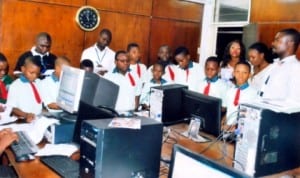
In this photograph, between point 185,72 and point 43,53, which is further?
point 185,72

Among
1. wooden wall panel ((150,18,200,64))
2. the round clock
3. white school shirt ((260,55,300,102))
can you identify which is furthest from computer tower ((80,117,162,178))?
wooden wall panel ((150,18,200,64))

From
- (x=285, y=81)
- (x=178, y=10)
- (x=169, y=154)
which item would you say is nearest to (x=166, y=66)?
(x=178, y=10)

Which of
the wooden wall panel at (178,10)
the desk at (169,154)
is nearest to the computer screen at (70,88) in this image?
the desk at (169,154)

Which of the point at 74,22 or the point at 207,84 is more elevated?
the point at 74,22

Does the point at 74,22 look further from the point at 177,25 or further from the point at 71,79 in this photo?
the point at 71,79

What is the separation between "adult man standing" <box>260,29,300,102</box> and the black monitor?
2.84 feet

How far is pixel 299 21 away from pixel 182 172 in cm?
409

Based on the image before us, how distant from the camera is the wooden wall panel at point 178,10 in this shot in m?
5.86

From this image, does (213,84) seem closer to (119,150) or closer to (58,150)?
(58,150)

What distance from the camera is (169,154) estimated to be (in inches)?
79.0

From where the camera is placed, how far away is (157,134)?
154 cm

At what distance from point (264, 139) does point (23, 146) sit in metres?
1.31

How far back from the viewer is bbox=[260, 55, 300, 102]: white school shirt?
2.83 m

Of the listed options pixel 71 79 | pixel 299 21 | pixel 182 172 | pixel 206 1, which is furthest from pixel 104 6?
pixel 182 172
